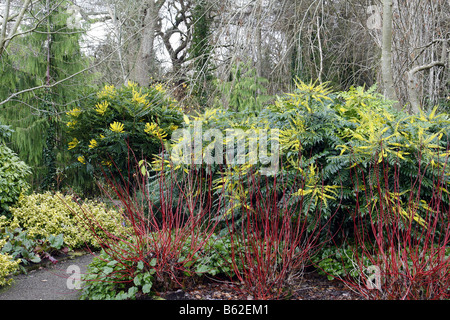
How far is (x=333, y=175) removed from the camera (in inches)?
127

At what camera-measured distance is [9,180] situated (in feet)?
15.0

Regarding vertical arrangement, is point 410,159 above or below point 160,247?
above

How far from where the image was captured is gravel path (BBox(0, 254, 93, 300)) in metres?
3.10

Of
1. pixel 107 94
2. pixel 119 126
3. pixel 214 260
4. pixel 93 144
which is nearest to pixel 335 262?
pixel 214 260

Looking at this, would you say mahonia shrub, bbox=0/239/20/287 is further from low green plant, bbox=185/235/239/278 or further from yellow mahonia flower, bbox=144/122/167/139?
yellow mahonia flower, bbox=144/122/167/139

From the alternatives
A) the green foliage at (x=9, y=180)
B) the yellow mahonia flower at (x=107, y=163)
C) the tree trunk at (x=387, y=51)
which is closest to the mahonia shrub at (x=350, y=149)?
the tree trunk at (x=387, y=51)

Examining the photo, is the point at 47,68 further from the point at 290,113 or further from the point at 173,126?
the point at 290,113

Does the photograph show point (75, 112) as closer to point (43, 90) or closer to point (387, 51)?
point (43, 90)

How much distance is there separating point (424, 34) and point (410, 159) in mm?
3916

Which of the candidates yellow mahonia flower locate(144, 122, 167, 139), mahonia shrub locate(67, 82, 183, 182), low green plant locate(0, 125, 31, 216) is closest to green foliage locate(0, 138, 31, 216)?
low green plant locate(0, 125, 31, 216)

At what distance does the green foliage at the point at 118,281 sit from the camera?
8.92 ft

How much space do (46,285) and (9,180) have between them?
176 cm

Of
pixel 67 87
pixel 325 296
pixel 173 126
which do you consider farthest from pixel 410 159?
pixel 67 87

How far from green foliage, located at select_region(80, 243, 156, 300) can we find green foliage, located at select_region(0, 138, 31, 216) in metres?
2.23
